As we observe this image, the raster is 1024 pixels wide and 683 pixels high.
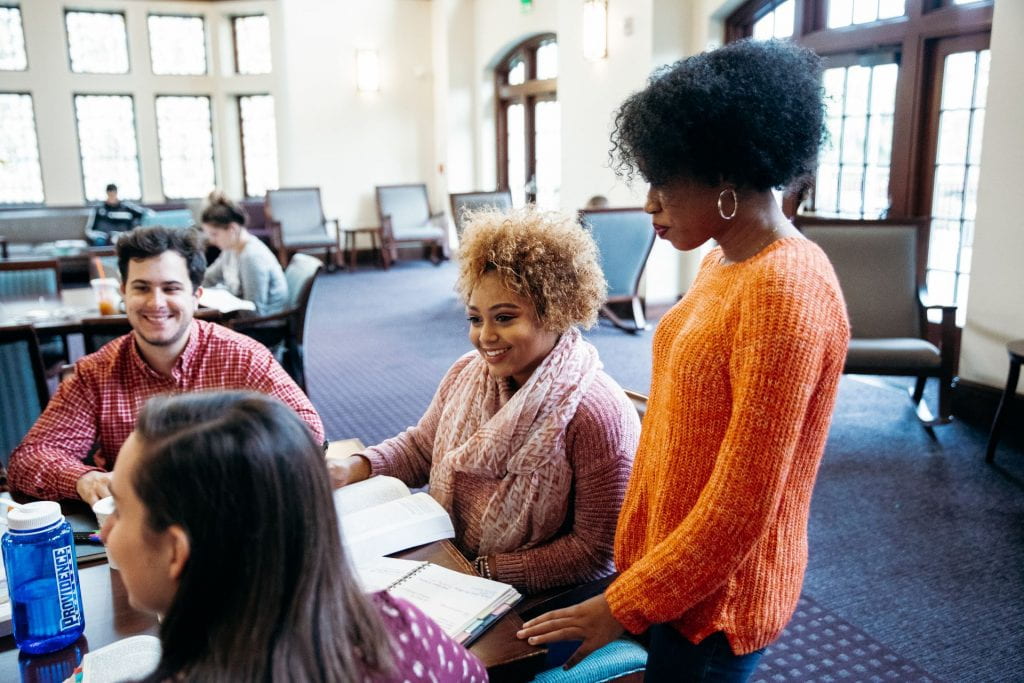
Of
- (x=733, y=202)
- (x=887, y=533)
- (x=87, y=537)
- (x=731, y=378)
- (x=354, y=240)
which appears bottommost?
(x=887, y=533)

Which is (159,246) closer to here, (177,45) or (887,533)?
(887,533)

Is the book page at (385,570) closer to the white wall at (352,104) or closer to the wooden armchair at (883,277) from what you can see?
the wooden armchair at (883,277)

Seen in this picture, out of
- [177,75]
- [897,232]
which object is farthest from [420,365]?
[177,75]

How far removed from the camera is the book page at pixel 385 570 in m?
1.26

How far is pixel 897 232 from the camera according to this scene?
4430 mm

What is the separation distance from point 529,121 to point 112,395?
8.18 metres

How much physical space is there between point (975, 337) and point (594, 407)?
139 inches

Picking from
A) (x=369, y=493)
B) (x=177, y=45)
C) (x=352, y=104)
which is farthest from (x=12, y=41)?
(x=369, y=493)

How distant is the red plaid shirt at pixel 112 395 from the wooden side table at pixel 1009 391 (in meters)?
2.97

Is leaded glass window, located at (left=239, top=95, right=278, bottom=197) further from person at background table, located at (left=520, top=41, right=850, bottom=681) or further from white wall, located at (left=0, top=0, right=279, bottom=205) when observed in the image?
person at background table, located at (left=520, top=41, right=850, bottom=681)

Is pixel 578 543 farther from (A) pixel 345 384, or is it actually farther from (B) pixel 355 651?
(A) pixel 345 384

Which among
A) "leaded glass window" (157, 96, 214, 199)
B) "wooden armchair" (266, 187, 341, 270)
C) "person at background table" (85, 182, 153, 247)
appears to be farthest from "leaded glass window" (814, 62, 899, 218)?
"leaded glass window" (157, 96, 214, 199)

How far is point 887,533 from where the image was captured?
302 centimetres

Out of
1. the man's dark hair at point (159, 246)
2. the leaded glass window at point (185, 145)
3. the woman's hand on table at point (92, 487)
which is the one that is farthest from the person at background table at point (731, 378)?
the leaded glass window at point (185, 145)
